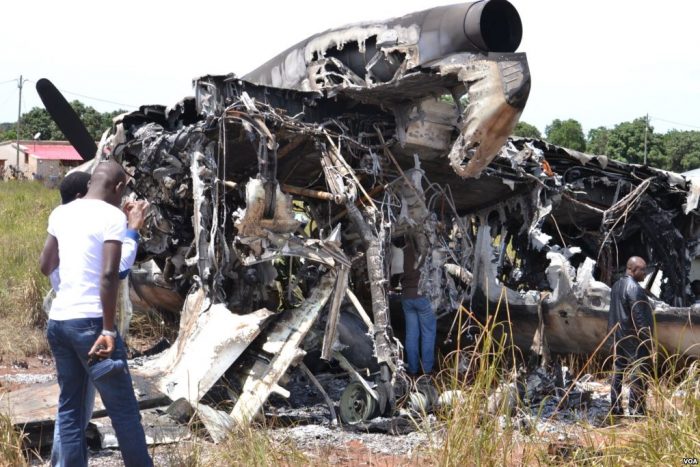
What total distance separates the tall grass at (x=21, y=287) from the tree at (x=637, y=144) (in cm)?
2925

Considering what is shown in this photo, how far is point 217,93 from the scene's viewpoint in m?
7.32

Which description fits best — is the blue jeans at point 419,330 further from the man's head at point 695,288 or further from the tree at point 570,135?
the tree at point 570,135

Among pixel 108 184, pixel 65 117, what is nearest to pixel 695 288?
pixel 65 117

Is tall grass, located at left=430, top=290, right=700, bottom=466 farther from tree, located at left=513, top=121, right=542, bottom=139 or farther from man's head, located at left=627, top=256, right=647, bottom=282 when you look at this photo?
tree, located at left=513, top=121, right=542, bottom=139

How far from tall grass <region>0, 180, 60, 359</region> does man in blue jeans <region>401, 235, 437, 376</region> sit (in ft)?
17.9

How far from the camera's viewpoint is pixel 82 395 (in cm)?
430

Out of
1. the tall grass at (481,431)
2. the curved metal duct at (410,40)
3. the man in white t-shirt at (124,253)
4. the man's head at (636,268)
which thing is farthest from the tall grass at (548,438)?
the curved metal duct at (410,40)

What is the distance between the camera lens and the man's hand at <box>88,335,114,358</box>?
3.99 meters

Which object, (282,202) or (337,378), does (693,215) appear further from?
(282,202)

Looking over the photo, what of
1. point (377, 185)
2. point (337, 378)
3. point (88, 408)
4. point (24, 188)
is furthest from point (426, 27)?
point (24, 188)

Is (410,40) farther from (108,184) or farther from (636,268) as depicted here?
(108,184)

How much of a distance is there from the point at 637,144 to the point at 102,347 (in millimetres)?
39864

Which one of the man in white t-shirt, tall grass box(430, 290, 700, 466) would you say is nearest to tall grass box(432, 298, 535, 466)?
tall grass box(430, 290, 700, 466)

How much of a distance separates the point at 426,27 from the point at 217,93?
6.26ft
